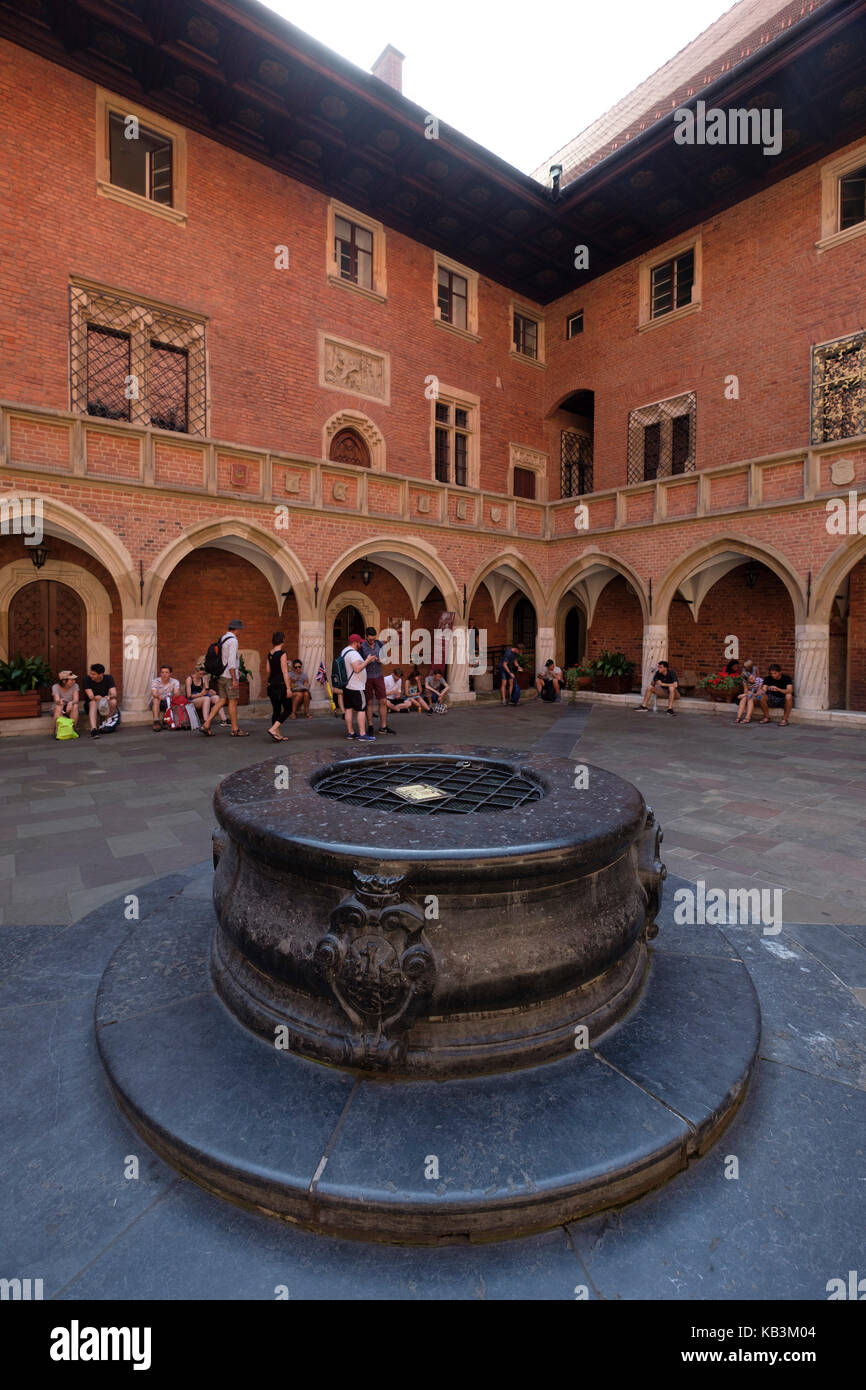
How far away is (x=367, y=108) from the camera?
1215cm

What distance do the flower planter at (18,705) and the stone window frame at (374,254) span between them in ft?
36.7

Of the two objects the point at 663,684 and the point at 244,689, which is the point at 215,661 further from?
the point at 663,684

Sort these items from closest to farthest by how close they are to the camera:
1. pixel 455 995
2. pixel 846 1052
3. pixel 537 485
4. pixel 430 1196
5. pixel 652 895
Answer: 1. pixel 430 1196
2. pixel 455 995
3. pixel 846 1052
4. pixel 652 895
5. pixel 537 485

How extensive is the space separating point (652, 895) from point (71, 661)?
12647 millimetres

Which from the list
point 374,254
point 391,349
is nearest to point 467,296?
point 374,254

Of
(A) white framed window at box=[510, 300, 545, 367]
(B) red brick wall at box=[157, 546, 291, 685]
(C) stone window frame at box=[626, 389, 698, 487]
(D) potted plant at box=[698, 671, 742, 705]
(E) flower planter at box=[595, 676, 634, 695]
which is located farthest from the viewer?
(A) white framed window at box=[510, 300, 545, 367]

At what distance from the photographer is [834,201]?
1282 centimetres

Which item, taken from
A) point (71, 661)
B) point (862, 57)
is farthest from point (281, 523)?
point (862, 57)

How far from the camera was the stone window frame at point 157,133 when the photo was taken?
11047 millimetres

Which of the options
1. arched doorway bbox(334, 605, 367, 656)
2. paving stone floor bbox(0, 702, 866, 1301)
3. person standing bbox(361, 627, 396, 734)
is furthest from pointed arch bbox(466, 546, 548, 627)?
paving stone floor bbox(0, 702, 866, 1301)

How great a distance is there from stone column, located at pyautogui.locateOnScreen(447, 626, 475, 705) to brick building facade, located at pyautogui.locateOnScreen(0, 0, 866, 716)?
0.30 feet

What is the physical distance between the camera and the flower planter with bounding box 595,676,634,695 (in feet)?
51.6

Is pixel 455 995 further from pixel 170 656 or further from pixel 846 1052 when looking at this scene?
pixel 170 656

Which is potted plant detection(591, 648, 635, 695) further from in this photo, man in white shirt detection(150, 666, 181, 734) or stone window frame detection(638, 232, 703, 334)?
man in white shirt detection(150, 666, 181, 734)
